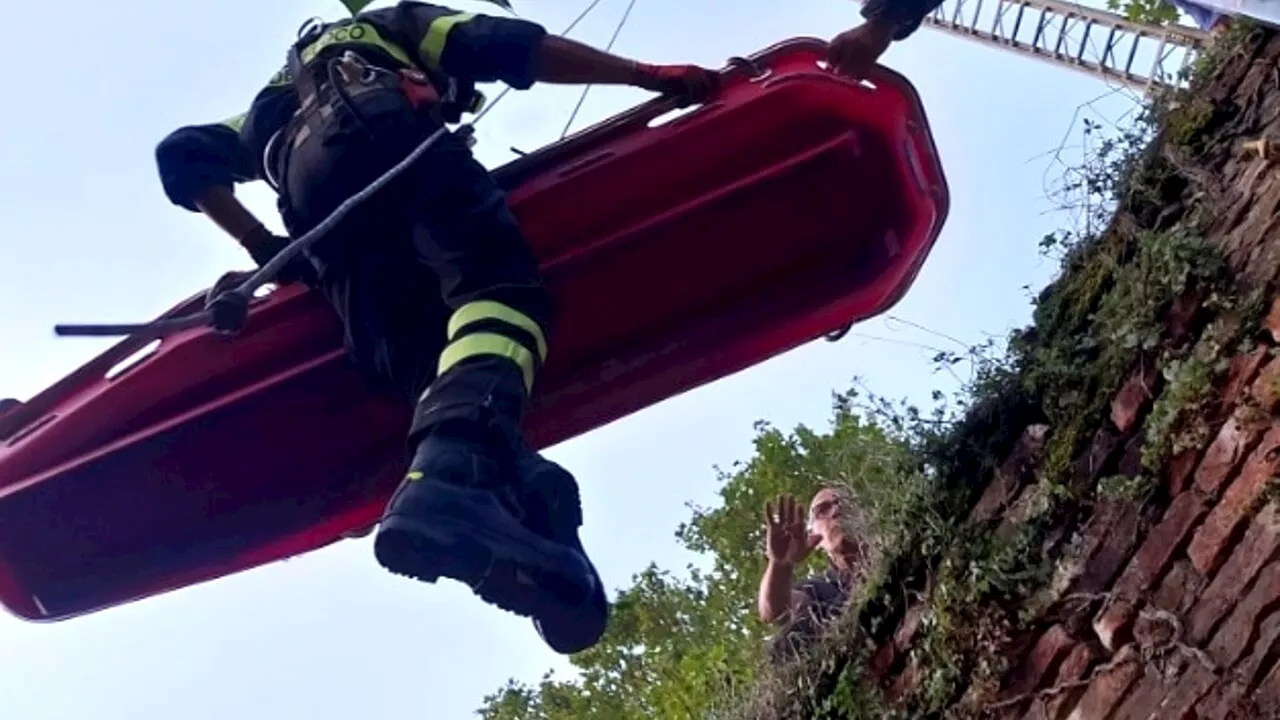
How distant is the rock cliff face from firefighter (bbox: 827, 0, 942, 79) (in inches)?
31.1

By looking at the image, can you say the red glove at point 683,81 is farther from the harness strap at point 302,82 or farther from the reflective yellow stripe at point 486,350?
the reflective yellow stripe at point 486,350

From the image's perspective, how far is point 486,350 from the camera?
3.62m

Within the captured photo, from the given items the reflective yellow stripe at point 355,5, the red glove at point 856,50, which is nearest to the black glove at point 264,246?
the reflective yellow stripe at point 355,5

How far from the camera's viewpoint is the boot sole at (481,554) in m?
3.17

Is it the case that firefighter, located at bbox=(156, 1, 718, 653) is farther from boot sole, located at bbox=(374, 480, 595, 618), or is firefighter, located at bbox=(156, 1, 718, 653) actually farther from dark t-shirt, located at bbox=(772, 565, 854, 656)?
dark t-shirt, located at bbox=(772, 565, 854, 656)

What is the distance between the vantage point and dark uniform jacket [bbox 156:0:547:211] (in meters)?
4.03

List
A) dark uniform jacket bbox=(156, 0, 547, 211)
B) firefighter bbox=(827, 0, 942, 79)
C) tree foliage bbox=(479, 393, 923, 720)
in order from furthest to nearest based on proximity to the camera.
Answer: tree foliage bbox=(479, 393, 923, 720) < firefighter bbox=(827, 0, 942, 79) < dark uniform jacket bbox=(156, 0, 547, 211)

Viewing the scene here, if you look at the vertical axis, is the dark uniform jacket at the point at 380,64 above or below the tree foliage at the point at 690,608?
above

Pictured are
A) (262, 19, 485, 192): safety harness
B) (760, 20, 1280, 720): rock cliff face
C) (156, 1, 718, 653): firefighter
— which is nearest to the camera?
(760, 20, 1280, 720): rock cliff face

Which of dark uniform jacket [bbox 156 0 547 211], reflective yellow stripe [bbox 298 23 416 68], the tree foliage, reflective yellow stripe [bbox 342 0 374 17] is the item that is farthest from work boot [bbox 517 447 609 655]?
the tree foliage

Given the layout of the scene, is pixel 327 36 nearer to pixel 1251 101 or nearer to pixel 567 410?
pixel 567 410

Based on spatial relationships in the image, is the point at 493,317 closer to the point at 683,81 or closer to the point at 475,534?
the point at 475,534

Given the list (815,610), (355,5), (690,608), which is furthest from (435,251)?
(690,608)

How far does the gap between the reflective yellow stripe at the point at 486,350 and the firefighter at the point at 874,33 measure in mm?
1298
